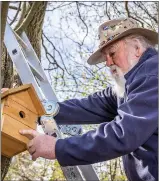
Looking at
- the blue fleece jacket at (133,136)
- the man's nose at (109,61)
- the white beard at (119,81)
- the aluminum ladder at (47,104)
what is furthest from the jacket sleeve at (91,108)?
the blue fleece jacket at (133,136)

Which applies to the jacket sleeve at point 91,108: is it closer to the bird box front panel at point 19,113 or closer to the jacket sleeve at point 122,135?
the bird box front panel at point 19,113

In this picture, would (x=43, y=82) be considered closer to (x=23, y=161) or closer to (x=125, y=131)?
(x=125, y=131)

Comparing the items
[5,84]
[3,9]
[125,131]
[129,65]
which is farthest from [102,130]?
[5,84]

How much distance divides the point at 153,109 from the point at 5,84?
66.3 inches

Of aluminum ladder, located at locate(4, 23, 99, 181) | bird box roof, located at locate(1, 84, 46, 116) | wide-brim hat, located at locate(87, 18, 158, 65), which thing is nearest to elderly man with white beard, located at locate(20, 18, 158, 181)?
wide-brim hat, located at locate(87, 18, 158, 65)

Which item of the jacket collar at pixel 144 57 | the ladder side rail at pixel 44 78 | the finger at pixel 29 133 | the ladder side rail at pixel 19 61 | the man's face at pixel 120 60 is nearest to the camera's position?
the finger at pixel 29 133

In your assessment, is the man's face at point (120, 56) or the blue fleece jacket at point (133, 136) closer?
the blue fleece jacket at point (133, 136)

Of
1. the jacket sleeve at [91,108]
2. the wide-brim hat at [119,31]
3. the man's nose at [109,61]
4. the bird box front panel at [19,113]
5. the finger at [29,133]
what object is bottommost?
the jacket sleeve at [91,108]

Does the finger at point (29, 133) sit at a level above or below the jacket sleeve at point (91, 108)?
above

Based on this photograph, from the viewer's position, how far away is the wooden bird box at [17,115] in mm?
2035

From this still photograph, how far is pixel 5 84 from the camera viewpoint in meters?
3.32

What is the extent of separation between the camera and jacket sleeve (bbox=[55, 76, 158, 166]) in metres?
1.94

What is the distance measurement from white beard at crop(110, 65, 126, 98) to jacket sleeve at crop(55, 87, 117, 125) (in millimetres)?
247

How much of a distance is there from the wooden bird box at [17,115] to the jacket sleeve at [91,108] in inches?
16.5
